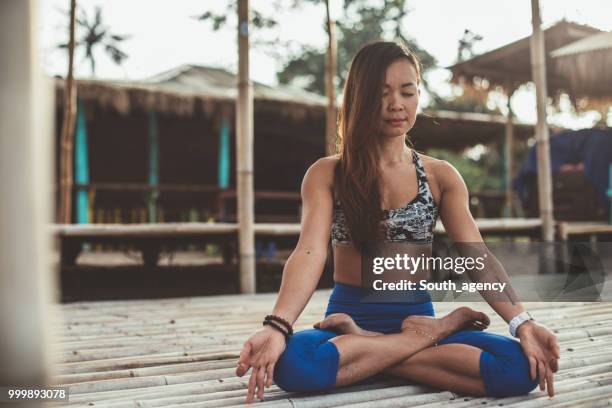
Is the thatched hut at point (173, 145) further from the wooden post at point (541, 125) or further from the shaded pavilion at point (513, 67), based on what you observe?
the wooden post at point (541, 125)

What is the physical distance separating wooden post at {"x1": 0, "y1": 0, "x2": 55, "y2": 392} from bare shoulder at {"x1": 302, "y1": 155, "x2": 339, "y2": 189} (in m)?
1.02

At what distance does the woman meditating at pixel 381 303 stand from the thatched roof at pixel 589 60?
5.81 metres

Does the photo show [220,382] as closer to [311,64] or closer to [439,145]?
[439,145]

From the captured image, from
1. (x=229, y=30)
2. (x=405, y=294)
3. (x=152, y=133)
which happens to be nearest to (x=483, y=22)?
(x=405, y=294)

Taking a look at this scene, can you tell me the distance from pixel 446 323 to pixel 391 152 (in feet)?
1.93

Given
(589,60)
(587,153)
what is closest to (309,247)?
(587,153)

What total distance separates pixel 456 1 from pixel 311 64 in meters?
17.5

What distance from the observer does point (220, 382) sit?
1985 mm

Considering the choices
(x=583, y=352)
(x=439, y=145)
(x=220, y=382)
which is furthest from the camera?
(x=439, y=145)

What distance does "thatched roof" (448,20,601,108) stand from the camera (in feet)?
29.5

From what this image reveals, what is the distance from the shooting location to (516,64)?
970 centimetres

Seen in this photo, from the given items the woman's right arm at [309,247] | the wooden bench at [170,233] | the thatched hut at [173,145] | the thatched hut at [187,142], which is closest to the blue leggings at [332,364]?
the woman's right arm at [309,247]

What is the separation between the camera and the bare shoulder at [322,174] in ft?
6.45

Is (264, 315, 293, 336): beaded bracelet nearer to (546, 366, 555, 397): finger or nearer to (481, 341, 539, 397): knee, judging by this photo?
(481, 341, 539, 397): knee
